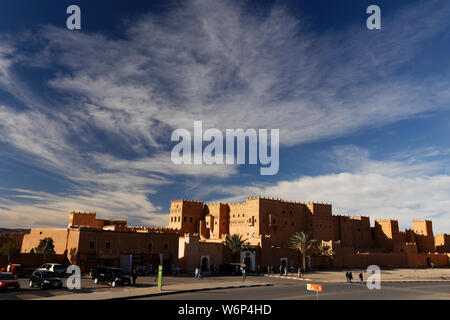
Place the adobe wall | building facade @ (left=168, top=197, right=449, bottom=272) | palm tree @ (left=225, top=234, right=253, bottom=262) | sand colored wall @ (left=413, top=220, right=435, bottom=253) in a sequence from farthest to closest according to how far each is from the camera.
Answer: sand colored wall @ (left=413, top=220, right=435, bottom=253) < building facade @ (left=168, top=197, right=449, bottom=272) < palm tree @ (left=225, top=234, right=253, bottom=262) < the adobe wall

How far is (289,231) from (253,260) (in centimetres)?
2870

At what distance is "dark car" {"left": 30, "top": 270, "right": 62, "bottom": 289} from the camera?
24844 millimetres

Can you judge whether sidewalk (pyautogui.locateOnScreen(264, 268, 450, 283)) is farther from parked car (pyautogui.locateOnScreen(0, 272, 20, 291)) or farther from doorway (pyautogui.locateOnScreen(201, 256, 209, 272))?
parked car (pyautogui.locateOnScreen(0, 272, 20, 291))

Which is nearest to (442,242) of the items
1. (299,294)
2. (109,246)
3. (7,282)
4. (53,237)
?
(299,294)

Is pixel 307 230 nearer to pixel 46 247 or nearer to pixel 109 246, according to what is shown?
pixel 109 246

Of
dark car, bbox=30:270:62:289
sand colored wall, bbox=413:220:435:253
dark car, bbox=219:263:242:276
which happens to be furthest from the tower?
sand colored wall, bbox=413:220:435:253

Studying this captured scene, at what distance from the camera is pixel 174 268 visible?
43156mm

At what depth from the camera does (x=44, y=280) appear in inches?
979

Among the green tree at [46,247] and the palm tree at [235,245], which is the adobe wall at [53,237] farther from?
the palm tree at [235,245]

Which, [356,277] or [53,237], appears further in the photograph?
[356,277]

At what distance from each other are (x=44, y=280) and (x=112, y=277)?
4.90 m

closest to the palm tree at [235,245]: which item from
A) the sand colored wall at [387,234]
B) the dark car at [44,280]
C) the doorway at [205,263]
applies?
the doorway at [205,263]

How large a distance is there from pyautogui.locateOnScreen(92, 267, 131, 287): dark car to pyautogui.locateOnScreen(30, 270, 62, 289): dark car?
378 cm
